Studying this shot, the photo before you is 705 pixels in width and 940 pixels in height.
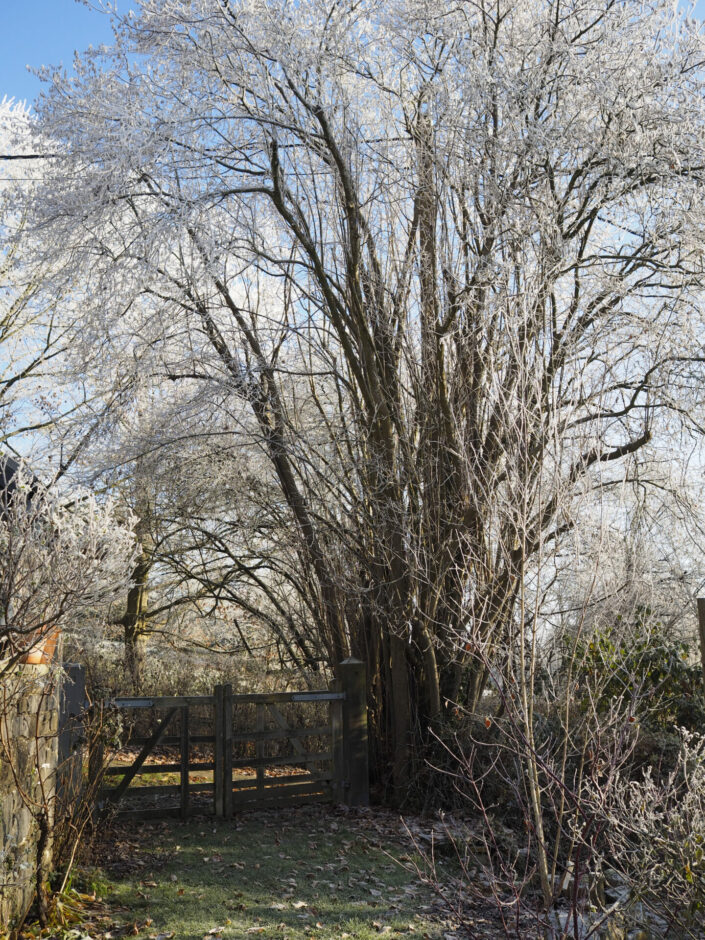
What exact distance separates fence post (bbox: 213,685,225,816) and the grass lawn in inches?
5.8

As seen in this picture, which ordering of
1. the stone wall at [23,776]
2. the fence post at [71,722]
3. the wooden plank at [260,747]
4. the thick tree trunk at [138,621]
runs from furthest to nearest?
the thick tree trunk at [138,621] < the wooden plank at [260,747] < the fence post at [71,722] < the stone wall at [23,776]

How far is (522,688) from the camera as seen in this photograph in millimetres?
4176

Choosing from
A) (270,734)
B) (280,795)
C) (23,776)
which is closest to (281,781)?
(280,795)

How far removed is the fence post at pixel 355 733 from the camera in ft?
26.7

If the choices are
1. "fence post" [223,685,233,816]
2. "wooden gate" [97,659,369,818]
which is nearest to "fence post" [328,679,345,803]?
"wooden gate" [97,659,369,818]

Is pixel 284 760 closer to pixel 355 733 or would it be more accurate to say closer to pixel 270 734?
pixel 270 734

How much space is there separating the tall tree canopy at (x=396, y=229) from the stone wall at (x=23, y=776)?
3536 millimetres

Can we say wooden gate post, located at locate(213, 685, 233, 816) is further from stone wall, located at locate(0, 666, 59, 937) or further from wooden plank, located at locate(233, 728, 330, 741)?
stone wall, located at locate(0, 666, 59, 937)

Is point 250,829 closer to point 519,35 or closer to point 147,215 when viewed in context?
point 147,215

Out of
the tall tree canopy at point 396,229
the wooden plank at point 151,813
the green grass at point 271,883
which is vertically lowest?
the green grass at point 271,883

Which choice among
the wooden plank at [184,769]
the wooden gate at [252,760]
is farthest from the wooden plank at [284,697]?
the wooden plank at [184,769]

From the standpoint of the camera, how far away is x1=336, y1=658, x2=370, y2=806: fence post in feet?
26.7

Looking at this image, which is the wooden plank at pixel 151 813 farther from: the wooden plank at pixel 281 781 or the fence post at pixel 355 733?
the fence post at pixel 355 733

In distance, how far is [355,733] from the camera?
8250 millimetres
